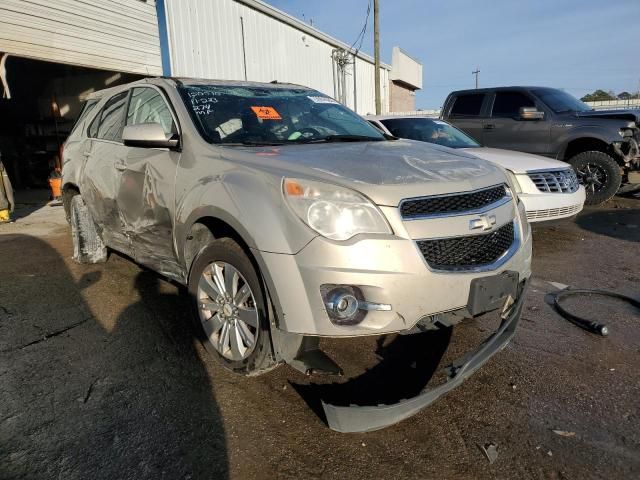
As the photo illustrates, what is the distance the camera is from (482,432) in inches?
90.6

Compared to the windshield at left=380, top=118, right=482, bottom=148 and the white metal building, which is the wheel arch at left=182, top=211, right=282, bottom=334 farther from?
the white metal building

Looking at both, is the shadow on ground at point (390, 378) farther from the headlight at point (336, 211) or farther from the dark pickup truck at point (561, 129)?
the dark pickup truck at point (561, 129)

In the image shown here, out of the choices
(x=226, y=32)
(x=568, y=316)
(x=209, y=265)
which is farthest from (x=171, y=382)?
(x=226, y=32)

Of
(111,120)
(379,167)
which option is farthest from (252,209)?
(111,120)

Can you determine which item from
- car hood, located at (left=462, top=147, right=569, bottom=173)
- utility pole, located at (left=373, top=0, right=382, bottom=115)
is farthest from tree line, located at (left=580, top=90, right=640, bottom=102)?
car hood, located at (left=462, top=147, right=569, bottom=173)

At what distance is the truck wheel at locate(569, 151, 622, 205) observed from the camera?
7703 mm

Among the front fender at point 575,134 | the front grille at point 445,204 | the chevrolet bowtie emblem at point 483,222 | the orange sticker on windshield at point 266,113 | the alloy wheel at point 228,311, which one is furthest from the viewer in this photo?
the front fender at point 575,134

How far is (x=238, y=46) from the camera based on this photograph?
14297 mm

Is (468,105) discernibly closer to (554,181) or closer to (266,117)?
(554,181)

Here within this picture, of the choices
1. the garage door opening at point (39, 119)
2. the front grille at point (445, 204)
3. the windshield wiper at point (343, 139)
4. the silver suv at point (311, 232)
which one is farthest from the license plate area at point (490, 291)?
the garage door opening at point (39, 119)

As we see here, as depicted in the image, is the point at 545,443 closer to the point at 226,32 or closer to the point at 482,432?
the point at 482,432

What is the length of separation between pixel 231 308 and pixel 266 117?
4.92 ft

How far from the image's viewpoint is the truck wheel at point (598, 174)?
7.70m

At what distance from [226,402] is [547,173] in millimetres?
4689
